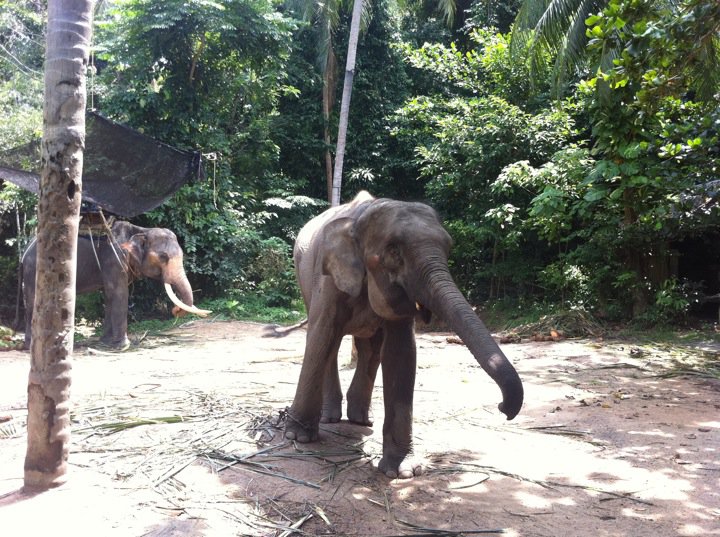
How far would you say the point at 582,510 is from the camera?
160 inches

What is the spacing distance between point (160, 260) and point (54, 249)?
748cm

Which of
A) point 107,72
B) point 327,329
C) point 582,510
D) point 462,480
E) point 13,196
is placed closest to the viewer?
point 582,510

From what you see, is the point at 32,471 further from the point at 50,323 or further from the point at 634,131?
the point at 634,131

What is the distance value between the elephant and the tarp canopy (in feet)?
A: 21.3

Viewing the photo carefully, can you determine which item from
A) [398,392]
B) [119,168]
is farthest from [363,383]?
[119,168]

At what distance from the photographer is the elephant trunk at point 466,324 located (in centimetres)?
343

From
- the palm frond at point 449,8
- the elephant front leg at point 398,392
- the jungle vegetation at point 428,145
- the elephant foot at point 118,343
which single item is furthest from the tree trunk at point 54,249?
the palm frond at point 449,8

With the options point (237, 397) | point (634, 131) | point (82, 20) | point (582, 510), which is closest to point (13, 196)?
point (237, 397)

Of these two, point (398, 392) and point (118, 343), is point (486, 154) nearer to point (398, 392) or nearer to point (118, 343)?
point (118, 343)

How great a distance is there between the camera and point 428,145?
18906mm

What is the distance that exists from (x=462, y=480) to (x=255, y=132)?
15.1 metres

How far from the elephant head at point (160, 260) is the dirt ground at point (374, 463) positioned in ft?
11.5

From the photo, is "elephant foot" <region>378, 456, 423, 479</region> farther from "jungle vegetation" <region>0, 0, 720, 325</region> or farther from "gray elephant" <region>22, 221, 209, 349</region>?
"gray elephant" <region>22, 221, 209, 349</region>

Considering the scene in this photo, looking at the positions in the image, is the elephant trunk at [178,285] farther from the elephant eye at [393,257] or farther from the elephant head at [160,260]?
the elephant eye at [393,257]
